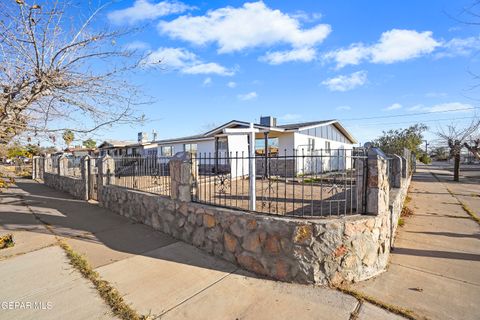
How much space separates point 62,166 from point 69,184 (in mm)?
2652

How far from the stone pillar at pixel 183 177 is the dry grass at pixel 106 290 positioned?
1984mm

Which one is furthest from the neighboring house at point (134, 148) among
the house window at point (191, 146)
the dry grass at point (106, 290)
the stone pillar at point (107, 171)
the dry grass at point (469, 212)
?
the dry grass at point (469, 212)

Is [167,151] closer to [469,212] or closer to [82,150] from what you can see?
[82,150]

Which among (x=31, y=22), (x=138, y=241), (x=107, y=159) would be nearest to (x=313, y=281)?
(x=138, y=241)

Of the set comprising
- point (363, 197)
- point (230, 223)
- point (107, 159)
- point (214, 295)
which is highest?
point (107, 159)

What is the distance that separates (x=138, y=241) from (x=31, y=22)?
4.14 m

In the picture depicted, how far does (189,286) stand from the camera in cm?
349

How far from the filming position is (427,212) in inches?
301

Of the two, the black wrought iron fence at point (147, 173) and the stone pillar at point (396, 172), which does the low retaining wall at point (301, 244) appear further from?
the stone pillar at point (396, 172)

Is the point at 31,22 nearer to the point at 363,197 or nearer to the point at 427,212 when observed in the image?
the point at 363,197

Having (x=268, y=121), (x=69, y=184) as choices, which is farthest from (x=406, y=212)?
(x=69, y=184)

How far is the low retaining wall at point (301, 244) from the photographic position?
135 inches

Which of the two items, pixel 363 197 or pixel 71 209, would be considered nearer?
pixel 363 197

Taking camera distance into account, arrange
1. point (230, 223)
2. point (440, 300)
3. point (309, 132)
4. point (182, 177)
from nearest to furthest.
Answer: point (440, 300) → point (230, 223) → point (182, 177) → point (309, 132)
